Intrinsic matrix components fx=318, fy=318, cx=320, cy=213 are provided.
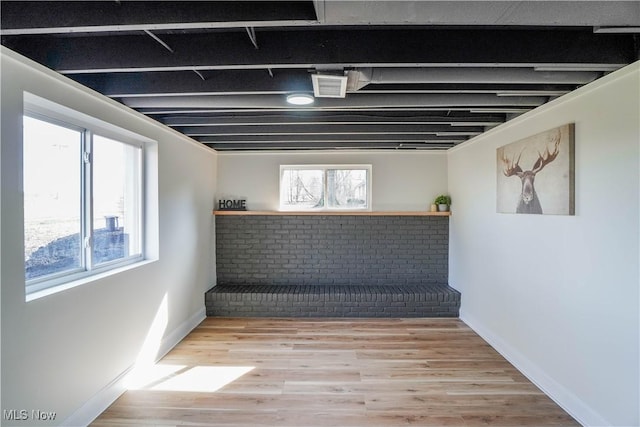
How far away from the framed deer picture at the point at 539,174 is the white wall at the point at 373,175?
1.51 m

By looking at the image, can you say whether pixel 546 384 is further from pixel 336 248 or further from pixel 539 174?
pixel 336 248

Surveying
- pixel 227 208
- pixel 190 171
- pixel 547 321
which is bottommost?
pixel 547 321

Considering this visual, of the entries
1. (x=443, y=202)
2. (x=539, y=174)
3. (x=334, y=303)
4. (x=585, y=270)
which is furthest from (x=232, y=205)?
(x=585, y=270)

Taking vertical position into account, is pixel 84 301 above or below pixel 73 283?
below

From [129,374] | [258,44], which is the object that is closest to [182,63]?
[258,44]

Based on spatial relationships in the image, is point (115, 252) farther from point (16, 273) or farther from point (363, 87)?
point (363, 87)

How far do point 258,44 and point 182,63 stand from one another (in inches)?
18.6

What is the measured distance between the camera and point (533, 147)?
2666 mm

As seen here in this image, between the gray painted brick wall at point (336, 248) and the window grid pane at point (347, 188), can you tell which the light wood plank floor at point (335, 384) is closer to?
the gray painted brick wall at point (336, 248)

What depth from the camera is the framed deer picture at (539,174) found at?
2.31 meters

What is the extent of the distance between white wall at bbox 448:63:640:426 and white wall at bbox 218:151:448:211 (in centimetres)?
136

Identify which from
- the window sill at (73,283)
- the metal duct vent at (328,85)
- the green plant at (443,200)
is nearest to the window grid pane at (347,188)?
the green plant at (443,200)

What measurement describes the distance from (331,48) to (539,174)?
1.99m

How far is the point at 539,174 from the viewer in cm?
259
